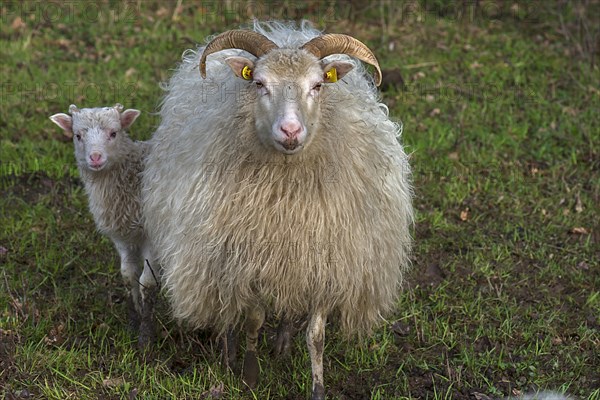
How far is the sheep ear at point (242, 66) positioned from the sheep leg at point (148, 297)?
1.44m

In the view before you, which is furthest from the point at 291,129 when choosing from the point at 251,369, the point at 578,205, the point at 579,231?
the point at 578,205

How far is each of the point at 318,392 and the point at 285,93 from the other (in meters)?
1.50

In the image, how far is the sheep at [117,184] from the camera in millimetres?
5035

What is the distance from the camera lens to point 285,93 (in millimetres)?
3908

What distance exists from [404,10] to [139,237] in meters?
6.26

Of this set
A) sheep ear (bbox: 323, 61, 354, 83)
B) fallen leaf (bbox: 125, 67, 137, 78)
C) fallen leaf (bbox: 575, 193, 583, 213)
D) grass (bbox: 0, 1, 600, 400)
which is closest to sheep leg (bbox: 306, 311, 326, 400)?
grass (bbox: 0, 1, 600, 400)

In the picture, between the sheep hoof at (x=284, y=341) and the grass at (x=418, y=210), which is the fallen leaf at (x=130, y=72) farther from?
the sheep hoof at (x=284, y=341)

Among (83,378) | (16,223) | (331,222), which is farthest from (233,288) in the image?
(16,223)

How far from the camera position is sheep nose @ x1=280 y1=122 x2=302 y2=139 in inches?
148

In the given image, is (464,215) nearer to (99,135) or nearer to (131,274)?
(131,274)

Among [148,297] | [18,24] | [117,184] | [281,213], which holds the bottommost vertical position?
[18,24]

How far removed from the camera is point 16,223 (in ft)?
20.6

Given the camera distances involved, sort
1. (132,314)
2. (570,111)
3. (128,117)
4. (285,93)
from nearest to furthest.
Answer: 1. (285,93)
2. (128,117)
3. (132,314)
4. (570,111)

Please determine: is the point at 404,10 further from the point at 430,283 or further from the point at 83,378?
the point at 83,378
